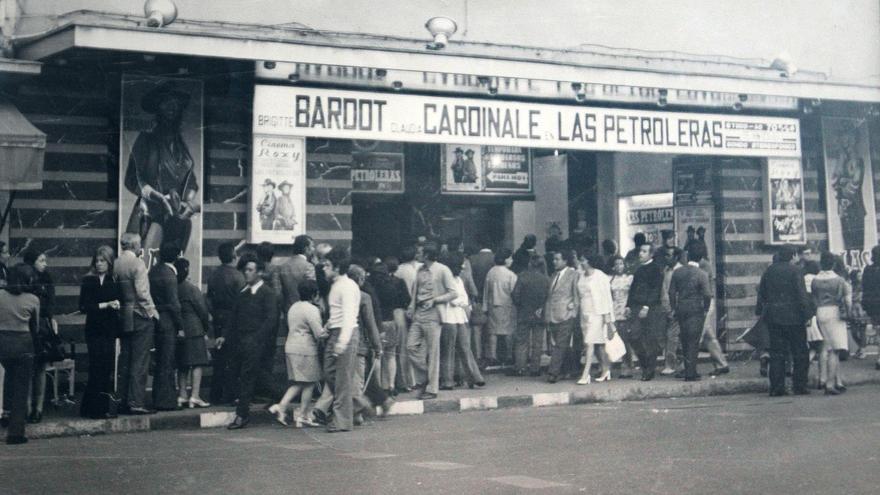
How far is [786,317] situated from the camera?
1268cm

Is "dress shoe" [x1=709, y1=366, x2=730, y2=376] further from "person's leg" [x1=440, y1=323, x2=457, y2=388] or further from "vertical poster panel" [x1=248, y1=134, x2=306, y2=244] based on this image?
"vertical poster panel" [x1=248, y1=134, x2=306, y2=244]

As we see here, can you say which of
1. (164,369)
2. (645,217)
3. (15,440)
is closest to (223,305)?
(164,369)

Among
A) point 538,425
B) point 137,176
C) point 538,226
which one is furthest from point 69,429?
point 538,226

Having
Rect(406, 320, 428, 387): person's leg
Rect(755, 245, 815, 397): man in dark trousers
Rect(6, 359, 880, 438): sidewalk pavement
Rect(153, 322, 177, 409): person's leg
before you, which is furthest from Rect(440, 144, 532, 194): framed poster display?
Rect(153, 322, 177, 409): person's leg

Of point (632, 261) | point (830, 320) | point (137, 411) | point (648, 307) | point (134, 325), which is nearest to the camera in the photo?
point (134, 325)

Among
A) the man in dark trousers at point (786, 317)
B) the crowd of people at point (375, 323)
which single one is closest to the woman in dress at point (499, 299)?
the crowd of people at point (375, 323)

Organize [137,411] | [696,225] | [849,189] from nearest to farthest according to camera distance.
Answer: [137,411], [696,225], [849,189]

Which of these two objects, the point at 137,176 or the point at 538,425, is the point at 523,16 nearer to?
the point at 137,176

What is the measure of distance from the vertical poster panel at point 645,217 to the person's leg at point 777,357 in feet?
19.9

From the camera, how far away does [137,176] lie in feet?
43.9

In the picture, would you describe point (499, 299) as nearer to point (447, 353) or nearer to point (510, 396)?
point (447, 353)

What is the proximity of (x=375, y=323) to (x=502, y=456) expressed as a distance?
3.32 m

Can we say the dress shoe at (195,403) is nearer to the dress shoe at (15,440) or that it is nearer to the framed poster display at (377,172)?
the dress shoe at (15,440)

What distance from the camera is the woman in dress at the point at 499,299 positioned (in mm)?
14961
